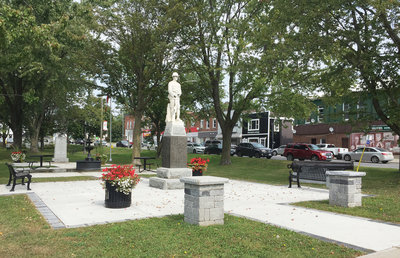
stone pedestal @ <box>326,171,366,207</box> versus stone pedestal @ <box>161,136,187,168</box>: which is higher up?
stone pedestal @ <box>161,136,187,168</box>

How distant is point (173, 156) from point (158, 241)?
7863mm

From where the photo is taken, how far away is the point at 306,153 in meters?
29.9

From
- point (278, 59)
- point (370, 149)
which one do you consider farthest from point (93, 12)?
point (370, 149)

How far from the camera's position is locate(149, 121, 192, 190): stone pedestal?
13102 millimetres

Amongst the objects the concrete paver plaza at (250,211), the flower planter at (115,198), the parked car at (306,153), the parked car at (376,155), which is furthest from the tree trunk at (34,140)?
the parked car at (376,155)

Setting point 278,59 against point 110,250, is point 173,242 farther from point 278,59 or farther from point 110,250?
point 278,59

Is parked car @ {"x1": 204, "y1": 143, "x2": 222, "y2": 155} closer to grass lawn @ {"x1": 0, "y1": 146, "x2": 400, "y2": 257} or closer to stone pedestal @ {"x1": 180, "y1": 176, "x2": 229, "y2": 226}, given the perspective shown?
grass lawn @ {"x1": 0, "y1": 146, "x2": 400, "y2": 257}

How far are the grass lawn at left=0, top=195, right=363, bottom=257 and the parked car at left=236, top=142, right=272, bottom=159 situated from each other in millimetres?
27500

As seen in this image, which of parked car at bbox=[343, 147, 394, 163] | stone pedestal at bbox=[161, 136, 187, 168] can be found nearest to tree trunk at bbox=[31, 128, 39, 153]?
Result: stone pedestal at bbox=[161, 136, 187, 168]

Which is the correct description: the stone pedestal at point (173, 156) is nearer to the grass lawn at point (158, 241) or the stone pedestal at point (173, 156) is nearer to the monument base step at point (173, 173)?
the monument base step at point (173, 173)

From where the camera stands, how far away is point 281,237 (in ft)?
19.3

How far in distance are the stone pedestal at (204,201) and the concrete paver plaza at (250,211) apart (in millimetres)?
Answer: 1187

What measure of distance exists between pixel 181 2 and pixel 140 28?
123 inches

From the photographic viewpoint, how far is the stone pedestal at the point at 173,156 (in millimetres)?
13102
